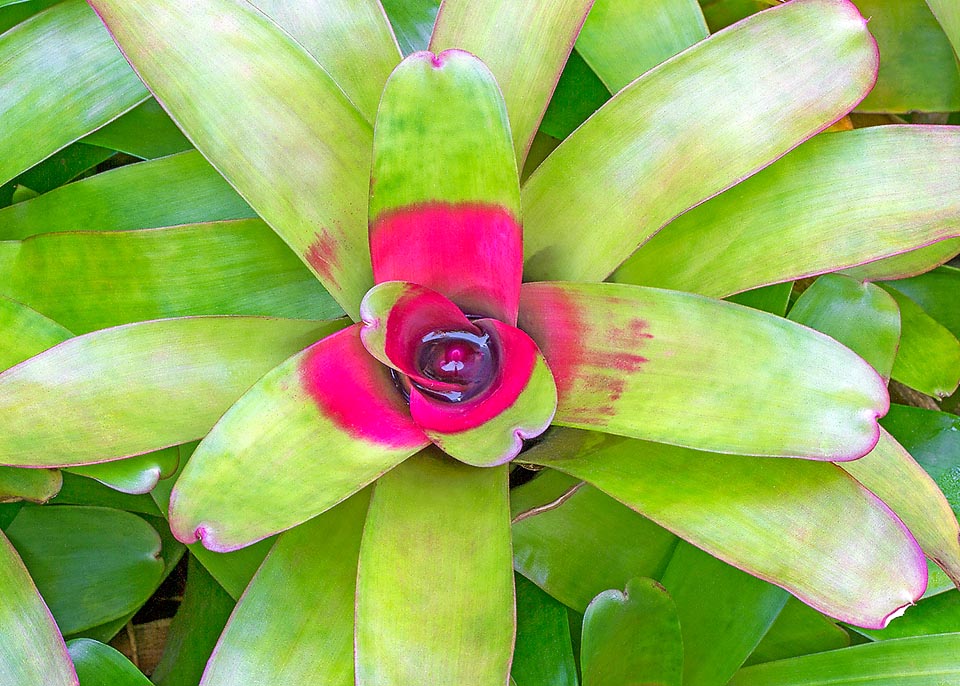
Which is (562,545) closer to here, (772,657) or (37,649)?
(772,657)

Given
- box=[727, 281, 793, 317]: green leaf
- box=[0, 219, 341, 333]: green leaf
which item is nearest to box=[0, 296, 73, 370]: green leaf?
box=[0, 219, 341, 333]: green leaf

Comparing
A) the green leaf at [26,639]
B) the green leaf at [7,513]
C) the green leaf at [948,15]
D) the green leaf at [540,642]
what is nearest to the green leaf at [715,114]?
the green leaf at [948,15]

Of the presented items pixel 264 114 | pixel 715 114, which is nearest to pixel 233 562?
pixel 264 114

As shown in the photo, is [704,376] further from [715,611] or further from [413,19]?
[413,19]

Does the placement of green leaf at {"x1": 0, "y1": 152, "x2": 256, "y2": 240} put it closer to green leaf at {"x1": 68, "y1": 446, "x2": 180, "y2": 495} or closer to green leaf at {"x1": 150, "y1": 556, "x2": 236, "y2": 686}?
green leaf at {"x1": 68, "y1": 446, "x2": 180, "y2": 495}

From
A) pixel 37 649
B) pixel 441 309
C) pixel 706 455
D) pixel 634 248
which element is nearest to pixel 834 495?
pixel 706 455

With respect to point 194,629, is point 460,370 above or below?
above
